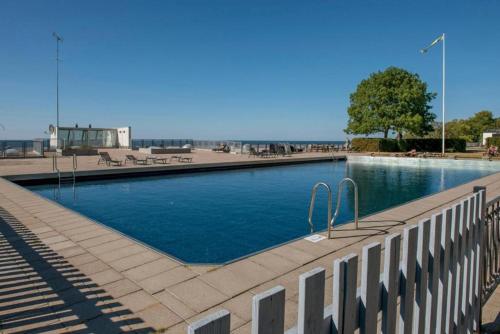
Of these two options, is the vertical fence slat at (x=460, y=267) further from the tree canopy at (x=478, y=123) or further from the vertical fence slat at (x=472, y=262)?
the tree canopy at (x=478, y=123)

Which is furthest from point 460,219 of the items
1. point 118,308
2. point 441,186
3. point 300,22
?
point 300,22

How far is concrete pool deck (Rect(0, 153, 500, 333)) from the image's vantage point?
7.68ft

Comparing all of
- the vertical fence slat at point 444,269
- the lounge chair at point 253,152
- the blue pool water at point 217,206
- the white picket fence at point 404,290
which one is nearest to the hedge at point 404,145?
the lounge chair at point 253,152

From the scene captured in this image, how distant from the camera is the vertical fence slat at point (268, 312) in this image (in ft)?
2.39

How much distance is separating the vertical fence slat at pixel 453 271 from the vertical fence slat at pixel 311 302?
1.25 m

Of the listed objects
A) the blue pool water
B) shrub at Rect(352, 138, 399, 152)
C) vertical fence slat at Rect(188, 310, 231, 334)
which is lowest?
the blue pool water

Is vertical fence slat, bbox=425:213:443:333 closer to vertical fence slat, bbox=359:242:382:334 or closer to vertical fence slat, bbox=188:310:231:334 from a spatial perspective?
vertical fence slat, bbox=359:242:382:334

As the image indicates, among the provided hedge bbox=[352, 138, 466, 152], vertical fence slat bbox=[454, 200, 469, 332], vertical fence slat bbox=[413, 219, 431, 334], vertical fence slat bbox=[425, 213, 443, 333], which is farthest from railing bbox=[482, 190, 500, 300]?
hedge bbox=[352, 138, 466, 152]

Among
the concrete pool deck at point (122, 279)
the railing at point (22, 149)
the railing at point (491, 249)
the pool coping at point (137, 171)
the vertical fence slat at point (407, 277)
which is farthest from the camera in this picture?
the railing at point (22, 149)

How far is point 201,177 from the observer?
45.4 feet

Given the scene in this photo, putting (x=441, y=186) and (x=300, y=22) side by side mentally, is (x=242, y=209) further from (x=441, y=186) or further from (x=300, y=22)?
(x=300, y=22)

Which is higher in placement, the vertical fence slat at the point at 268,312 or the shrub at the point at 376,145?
the shrub at the point at 376,145

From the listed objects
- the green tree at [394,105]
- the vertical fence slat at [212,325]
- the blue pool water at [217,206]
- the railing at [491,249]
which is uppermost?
the green tree at [394,105]

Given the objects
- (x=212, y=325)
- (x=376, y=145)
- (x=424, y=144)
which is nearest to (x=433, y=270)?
(x=212, y=325)
